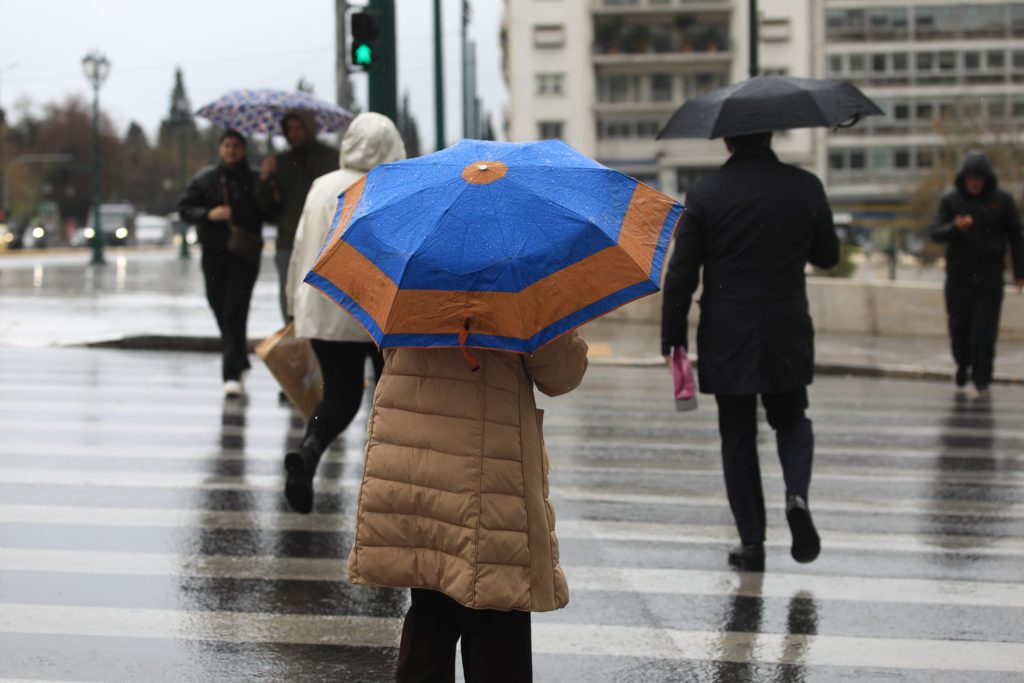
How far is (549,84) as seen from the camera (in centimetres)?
8144

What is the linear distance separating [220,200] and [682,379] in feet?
18.8

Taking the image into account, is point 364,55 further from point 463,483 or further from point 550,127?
point 550,127

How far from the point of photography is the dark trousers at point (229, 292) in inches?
432

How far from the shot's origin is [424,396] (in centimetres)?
375

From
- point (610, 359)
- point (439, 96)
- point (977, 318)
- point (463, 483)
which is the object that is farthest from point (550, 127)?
point (463, 483)

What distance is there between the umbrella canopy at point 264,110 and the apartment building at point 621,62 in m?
69.5

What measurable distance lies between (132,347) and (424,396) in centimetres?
1211

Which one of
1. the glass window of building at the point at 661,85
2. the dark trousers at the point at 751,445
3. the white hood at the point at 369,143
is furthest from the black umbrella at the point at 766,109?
the glass window of building at the point at 661,85

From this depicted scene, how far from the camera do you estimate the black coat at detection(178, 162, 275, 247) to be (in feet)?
35.7

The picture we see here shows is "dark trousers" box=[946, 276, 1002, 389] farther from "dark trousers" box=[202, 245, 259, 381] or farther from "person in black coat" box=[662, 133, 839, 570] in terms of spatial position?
"person in black coat" box=[662, 133, 839, 570]

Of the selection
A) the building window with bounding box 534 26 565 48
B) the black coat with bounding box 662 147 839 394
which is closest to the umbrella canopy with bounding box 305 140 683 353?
the black coat with bounding box 662 147 839 394

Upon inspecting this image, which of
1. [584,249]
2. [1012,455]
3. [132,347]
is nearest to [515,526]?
[584,249]

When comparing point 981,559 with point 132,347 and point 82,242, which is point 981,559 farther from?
point 82,242

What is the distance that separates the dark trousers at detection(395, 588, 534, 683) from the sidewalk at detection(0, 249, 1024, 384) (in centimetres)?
1130
